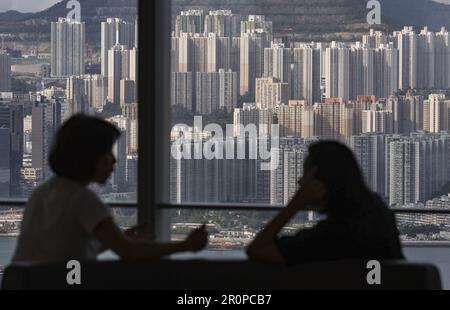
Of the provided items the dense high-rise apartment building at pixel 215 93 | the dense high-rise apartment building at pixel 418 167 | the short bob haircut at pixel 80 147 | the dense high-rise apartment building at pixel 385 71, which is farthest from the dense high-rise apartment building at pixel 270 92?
the short bob haircut at pixel 80 147

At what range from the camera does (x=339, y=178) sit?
2494 millimetres

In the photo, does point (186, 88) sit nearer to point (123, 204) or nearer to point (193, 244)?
point (123, 204)

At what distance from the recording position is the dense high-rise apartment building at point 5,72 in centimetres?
507

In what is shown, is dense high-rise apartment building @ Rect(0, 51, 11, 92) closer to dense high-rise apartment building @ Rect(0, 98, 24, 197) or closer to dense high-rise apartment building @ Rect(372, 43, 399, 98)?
dense high-rise apartment building @ Rect(0, 98, 24, 197)

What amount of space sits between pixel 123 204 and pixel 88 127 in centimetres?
187

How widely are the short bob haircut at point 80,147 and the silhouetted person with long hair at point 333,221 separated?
19.4 inches

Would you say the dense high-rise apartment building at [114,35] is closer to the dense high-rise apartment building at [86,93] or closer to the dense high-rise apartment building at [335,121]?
the dense high-rise apartment building at [86,93]

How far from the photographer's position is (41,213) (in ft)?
7.66

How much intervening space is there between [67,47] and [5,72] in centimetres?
38

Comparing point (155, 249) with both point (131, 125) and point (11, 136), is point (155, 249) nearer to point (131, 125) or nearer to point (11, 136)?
point (131, 125)

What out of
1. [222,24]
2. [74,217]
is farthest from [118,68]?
[74,217]

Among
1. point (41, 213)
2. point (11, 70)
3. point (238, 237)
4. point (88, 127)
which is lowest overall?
point (238, 237)

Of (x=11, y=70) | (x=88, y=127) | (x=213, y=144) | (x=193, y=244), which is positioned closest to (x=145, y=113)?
(x=213, y=144)
